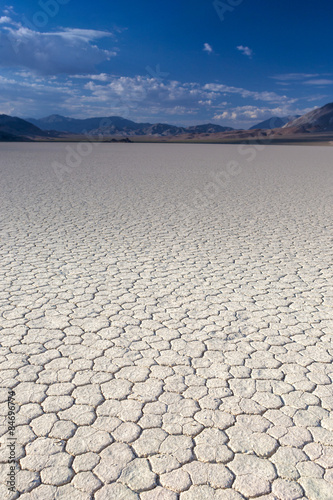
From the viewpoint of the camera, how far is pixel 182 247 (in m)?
6.40

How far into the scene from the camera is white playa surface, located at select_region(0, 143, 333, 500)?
2.20m

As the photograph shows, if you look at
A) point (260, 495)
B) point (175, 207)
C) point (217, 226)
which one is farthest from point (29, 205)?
point (260, 495)

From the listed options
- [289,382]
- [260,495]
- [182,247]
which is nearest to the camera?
[260,495]

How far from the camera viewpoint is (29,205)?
9.78 metres

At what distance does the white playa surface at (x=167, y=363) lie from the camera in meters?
2.20

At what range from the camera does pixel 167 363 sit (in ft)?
10.4

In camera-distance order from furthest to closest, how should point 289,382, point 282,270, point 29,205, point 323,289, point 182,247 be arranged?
point 29,205 → point 182,247 → point 282,270 → point 323,289 → point 289,382

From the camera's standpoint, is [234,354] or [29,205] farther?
[29,205]

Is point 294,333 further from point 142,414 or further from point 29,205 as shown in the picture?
point 29,205

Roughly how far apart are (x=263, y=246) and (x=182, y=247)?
4.07ft

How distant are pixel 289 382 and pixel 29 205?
26.6 feet

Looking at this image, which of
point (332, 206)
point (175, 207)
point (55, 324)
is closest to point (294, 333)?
point (55, 324)

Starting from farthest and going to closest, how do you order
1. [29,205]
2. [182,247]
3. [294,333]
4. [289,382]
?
[29,205] < [182,247] < [294,333] < [289,382]

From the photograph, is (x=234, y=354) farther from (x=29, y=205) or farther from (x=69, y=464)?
(x=29, y=205)
